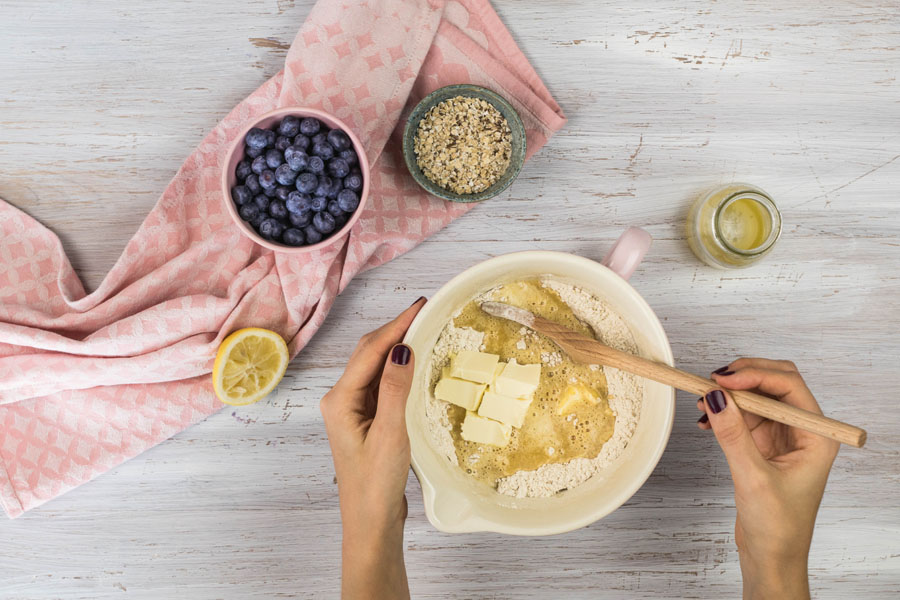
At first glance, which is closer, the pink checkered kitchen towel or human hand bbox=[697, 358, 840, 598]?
human hand bbox=[697, 358, 840, 598]

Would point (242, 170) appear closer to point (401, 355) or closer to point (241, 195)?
point (241, 195)

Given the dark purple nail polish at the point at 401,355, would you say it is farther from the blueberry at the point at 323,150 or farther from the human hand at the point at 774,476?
the human hand at the point at 774,476

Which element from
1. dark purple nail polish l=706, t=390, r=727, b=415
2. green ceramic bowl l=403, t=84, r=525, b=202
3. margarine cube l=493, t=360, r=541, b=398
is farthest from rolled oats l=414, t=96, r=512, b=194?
dark purple nail polish l=706, t=390, r=727, b=415

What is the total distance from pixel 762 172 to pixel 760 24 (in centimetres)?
31

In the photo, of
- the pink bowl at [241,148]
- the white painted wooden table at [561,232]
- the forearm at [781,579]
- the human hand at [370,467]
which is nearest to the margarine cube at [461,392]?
the human hand at [370,467]

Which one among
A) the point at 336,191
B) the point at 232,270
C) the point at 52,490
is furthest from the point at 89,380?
the point at 336,191

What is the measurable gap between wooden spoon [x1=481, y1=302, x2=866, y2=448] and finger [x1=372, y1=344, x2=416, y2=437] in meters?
0.22

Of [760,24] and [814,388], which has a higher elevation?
[760,24]

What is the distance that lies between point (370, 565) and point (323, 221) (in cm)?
60

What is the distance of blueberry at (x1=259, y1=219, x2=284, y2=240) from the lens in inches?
42.1

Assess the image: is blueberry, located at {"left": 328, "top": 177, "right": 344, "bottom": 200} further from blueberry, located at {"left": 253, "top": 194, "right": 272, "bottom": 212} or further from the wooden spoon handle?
the wooden spoon handle

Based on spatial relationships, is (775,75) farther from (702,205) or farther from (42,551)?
(42,551)

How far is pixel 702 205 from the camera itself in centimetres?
119

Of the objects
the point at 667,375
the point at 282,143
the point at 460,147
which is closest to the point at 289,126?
the point at 282,143
